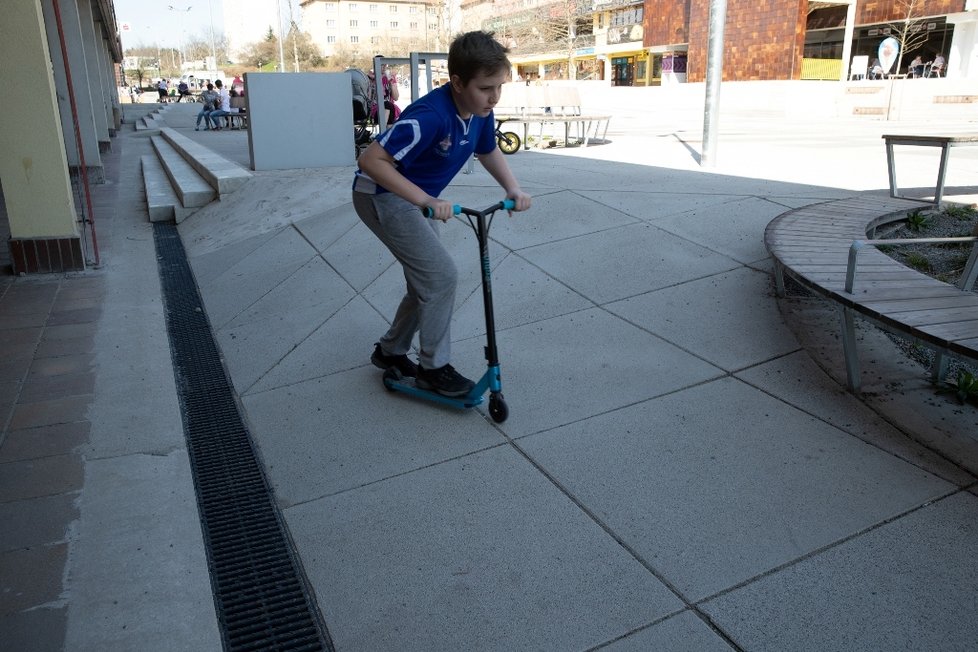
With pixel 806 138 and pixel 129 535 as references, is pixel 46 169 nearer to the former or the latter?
pixel 129 535

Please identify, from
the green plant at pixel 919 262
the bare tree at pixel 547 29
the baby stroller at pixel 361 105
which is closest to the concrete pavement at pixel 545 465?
the green plant at pixel 919 262

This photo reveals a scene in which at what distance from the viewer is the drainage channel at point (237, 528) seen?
2539mm

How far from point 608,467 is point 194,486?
72.5 inches

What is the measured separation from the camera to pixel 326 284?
5.91m

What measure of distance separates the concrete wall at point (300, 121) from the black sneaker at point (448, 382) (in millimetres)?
6872

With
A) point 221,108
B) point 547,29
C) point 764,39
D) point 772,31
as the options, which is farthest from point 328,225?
point 547,29

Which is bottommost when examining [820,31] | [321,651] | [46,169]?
[321,651]

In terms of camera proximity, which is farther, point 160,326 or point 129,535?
point 160,326

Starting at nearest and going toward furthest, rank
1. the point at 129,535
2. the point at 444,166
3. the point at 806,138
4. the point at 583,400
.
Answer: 1. the point at 129,535
2. the point at 444,166
3. the point at 583,400
4. the point at 806,138

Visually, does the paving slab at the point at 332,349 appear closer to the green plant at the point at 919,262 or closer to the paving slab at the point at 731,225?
the paving slab at the point at 731,225

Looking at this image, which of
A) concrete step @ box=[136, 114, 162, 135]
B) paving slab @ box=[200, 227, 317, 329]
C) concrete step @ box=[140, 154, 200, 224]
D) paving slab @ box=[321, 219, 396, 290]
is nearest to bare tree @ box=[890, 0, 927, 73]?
concrete step @ box=[136, 114, 162, 135]

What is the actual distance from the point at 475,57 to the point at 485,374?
1.51 meters

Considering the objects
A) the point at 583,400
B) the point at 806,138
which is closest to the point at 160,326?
the point at 583,400

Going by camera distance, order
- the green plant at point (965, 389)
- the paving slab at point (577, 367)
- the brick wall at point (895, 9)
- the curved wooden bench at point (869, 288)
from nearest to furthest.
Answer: the curved wooden bench at point (869, 288)
the green plant at point (965, 389)
the paving slab at point (577, 367)
the brick wall at point (895, 9)
